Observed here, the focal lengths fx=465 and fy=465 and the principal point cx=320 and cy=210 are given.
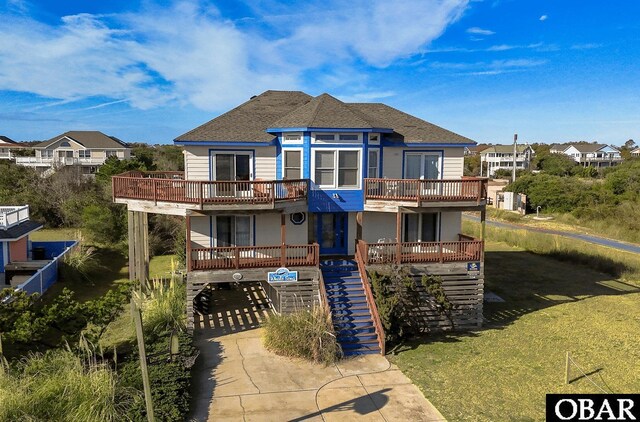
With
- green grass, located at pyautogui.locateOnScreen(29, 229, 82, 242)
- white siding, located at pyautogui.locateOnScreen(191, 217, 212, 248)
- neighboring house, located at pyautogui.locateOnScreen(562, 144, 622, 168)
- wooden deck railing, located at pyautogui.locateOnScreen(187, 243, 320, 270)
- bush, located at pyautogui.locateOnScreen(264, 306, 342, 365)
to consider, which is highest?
neighboring house, located at pyautogui.locateOnScreen(562, 144, 622, 168)

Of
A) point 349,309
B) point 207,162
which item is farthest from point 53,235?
point 349,309

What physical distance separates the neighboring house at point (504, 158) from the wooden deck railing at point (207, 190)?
342 ft

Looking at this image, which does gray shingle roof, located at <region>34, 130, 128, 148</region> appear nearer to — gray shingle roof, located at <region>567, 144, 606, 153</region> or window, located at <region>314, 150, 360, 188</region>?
window, located at <region>314, 150, 360, 188</region>

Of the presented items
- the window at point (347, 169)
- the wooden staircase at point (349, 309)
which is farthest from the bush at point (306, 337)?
the window at point (347, 169)

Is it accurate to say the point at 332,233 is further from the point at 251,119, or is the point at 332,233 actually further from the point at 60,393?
the point at 60,393

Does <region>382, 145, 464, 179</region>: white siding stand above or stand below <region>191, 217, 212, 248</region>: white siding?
above

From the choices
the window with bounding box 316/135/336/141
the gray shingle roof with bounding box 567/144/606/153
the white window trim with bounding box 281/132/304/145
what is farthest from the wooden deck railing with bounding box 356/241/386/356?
the gray shingle roof with bounding box 567/144/606/153

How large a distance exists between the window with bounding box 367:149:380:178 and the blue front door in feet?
6.71

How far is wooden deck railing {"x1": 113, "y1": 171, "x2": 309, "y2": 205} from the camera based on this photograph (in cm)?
1634

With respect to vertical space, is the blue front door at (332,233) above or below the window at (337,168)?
below

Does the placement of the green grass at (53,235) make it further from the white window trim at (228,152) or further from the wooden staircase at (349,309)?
the wooden staircase at (349,309)

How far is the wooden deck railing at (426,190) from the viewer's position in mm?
17562

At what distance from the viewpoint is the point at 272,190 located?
54.3 ft

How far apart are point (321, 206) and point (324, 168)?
1.53 meters
